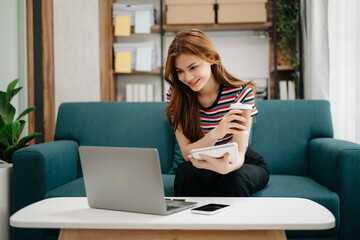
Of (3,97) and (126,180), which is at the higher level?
(3,97)

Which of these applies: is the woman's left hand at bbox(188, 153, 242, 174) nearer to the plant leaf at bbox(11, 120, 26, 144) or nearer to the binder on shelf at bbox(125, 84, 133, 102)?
the plant leaf at bbox(11, 120, 26, 144)

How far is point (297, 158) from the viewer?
2.07 metres

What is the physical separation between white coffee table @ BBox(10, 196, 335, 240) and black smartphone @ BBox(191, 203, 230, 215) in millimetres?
15

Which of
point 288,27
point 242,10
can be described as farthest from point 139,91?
point 288,27

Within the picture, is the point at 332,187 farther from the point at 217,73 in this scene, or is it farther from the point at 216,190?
the point at 217,73

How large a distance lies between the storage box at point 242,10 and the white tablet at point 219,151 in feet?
8.11

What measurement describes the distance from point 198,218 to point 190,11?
2.76 m

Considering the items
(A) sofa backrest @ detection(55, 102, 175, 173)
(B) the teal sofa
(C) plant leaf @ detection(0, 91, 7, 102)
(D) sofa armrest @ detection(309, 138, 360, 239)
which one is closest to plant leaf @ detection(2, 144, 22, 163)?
(B) the teal sofa

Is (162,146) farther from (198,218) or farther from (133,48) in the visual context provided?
(133,48)

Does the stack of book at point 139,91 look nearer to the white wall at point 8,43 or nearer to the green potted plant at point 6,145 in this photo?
the white wall at point 8,43

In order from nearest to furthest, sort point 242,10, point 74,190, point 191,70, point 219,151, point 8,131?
point 219,151
point 191,70
point 74,190
point 8,131
point 242,10

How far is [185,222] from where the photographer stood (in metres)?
0.91

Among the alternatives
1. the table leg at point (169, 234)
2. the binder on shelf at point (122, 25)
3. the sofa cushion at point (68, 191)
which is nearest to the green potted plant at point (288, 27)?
the binder on shelf at point (122, 25)

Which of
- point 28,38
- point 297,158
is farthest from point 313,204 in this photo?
point 28,38
